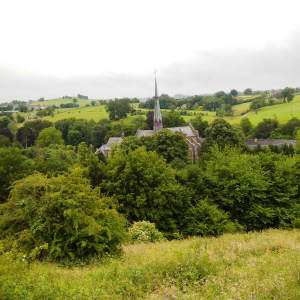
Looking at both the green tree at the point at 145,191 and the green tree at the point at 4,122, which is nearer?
the green tree at the point at 145,191

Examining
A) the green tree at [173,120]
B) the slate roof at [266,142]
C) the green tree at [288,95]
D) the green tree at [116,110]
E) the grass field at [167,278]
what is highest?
the green tree at [288,95]

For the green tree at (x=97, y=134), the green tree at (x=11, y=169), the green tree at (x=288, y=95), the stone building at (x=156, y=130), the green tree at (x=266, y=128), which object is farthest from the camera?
the green tree at (x=288, y=95)

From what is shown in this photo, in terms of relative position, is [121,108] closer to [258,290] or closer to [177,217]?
[177,217]

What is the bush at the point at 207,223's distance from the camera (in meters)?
15.5

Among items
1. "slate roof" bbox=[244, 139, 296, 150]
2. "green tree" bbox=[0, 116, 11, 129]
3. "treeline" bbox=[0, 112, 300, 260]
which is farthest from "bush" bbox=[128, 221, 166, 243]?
"green tree" bbox=[0, 116, 11, 129]

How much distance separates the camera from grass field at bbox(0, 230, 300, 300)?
6.21 m

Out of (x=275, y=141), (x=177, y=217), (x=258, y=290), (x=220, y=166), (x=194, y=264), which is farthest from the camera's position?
(x=275, y=141)

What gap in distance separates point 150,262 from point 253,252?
4.48 meters

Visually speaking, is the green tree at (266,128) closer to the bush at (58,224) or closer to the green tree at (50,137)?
the green tree at (50,137)

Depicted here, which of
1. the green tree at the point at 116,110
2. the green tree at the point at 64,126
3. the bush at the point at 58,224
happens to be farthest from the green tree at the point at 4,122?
the bush at the point at 58,224

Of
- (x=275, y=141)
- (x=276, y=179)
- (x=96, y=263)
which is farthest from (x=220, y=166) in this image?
(x=275, y=141)

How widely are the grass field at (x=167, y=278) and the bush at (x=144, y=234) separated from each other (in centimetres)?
345

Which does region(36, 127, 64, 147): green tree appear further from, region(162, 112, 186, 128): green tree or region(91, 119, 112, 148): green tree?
region(162, 112, 186, 128): green tree

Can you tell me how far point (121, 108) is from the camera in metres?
106
